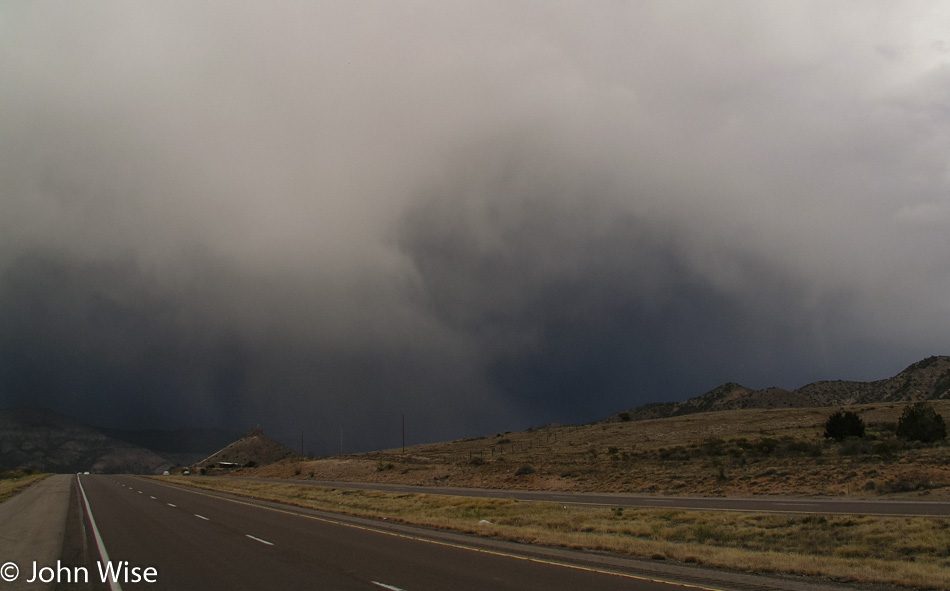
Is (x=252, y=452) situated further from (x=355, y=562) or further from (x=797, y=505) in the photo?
(x=355, y=562)

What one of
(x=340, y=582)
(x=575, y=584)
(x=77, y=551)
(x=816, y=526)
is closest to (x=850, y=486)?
(x=816, y=526)

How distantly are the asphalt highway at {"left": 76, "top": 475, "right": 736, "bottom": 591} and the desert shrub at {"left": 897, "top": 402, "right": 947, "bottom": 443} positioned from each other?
48710 millimetres

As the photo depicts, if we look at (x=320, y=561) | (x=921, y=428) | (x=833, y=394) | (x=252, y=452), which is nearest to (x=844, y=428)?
(x=921, y=428)

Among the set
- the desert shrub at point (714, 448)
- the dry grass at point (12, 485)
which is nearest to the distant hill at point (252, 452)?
the dry grass at point (12, 485)

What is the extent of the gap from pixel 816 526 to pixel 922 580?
967cm

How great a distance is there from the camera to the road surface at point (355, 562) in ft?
41.4

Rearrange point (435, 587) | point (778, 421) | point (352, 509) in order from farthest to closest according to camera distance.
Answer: point (778, 421) < point (352, 509) < point (435, 587)

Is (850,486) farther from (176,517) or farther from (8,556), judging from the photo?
(8,556)

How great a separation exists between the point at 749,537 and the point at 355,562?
45.2ft

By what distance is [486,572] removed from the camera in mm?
14070

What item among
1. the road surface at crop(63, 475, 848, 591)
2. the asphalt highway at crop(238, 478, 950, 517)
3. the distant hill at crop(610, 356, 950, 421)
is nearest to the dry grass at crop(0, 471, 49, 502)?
the road surface at crop(63, 475, 848, 591)

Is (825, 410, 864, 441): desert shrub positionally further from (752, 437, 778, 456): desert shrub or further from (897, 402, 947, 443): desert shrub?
(752, 437, 778, 456): desert shrub

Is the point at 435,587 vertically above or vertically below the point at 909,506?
above

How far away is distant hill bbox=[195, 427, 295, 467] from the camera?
182750 millimetres
